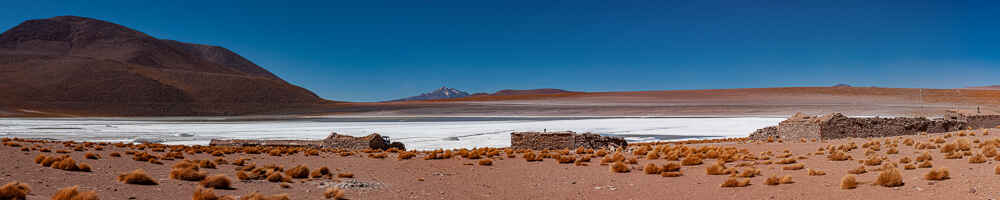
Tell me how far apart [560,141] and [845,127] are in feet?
32.0

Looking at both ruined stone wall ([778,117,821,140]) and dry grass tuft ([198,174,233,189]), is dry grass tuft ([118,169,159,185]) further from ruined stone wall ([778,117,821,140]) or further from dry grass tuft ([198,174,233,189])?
ruined stone wall ([778,117,821,140])

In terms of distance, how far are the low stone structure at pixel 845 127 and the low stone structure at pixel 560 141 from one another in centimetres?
643

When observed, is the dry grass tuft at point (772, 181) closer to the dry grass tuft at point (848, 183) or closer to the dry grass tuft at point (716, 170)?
the dry grass tuft at point (848, 183)

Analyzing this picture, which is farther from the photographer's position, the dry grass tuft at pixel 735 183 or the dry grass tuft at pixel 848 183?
the dry grass tuft at pixel 735 183

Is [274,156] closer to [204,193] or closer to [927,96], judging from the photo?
[204,193]

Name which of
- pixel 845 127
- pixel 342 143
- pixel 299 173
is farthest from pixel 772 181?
pixel 342 143

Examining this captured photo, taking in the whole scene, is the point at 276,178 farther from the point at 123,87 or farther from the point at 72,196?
the point at 123,87

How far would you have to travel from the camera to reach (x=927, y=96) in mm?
73125

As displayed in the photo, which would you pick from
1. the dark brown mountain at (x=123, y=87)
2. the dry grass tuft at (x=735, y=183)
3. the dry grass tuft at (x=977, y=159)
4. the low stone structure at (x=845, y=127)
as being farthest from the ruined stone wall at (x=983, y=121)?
the dark brown mountain at (x=123, y=87)

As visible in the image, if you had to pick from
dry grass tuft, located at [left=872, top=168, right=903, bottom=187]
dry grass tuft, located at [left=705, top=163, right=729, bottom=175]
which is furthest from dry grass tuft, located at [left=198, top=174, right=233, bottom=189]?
dry grass tuft, located at [left=872, top=168, right=903, bottom=187]

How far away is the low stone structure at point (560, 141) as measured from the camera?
59.4 feet

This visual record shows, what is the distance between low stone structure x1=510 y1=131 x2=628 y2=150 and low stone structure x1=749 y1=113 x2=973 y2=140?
6432 millimetres

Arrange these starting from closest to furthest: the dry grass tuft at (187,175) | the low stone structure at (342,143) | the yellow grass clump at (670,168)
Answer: the dry grass tuft at (187,175)
the yellow grass clump at (670,168)
the low stone structure at (342,143)

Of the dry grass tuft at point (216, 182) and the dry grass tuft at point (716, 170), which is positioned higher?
the dry grass tuft at point (216, 182)
